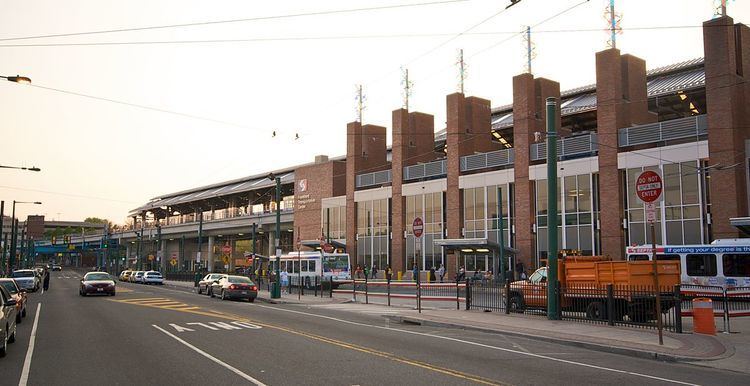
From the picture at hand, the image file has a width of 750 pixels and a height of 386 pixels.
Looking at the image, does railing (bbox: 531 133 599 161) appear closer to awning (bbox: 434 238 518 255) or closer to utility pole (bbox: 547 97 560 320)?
awning (bbox: 434 238 518 255)

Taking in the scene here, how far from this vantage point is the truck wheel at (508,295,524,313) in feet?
73.1

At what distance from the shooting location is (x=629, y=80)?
41.2m

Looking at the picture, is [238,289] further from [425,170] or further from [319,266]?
[425,170]

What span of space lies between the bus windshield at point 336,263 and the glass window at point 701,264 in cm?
2321

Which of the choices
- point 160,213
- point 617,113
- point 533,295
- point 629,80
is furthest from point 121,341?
point 160,213

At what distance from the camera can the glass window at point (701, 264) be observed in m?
28.8

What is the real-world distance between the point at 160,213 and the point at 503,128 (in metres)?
78.0

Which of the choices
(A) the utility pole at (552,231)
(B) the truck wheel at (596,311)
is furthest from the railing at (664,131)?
(B) the truck wheel at (596,311)

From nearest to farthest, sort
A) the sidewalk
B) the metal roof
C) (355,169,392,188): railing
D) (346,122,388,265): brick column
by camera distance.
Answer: the sidewalk, (355,169,392,188): railing, (346,122,388,265): brick column, the metal roof

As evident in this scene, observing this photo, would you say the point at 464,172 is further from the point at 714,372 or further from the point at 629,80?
the point at 714,372

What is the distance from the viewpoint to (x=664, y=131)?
123 ft

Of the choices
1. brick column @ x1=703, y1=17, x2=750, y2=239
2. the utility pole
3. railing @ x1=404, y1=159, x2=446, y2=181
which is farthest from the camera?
railing @ x1=404, y1=159, x2=446, y2=181

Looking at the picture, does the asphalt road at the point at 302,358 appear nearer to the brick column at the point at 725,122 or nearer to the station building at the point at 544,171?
→ the station building at the point at 544,171

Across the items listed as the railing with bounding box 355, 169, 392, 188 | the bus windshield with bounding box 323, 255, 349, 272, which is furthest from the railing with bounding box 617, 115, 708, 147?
the railing with bounding box 355, 169, 392, 188
